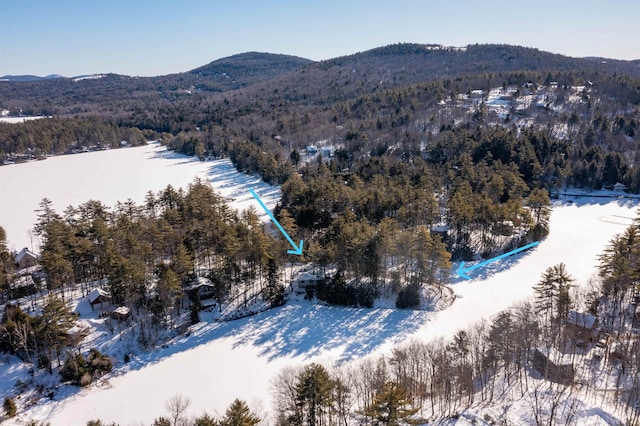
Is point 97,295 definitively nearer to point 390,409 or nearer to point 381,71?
point 390,409

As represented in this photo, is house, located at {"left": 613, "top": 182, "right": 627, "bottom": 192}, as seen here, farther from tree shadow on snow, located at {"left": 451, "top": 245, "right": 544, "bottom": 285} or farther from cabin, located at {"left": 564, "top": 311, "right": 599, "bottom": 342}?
cabin, located at {"left": 564, "top": 311, "right": 599, "bottom": 342}

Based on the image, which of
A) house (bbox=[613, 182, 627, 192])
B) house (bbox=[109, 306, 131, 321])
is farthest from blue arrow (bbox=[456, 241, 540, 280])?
house (bbox=[613, 182, 627, 192])

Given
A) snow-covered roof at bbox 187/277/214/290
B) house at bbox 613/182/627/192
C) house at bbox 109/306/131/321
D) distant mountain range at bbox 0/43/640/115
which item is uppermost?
distant mountain range at bbox 0/43/640/115

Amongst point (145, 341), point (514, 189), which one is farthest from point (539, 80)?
point (145, 341)

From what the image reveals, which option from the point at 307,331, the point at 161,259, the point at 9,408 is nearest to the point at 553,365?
the point at 307,331

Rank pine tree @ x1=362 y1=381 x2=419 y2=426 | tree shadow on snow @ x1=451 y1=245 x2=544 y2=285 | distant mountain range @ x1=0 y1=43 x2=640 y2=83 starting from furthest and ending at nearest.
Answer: distant mountain range @ x1=0 y1=43 x2=640 y2=83 → tree shadow on snow @ x1=451 y1=245 x2=544 y2=285 → pine tree @ x1=362 y1=381 x2=419 y2=426

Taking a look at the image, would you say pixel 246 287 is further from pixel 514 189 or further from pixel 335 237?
pixel 514 189

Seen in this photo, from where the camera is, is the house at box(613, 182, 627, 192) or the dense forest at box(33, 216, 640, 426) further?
the house at box(613, 182, 627, 192)
